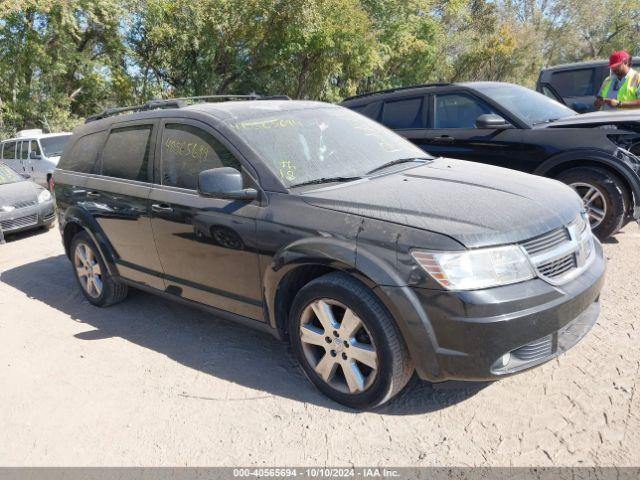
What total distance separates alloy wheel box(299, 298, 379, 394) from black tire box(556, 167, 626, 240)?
11.1 feet

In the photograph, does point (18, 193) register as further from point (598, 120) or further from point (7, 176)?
point (598, 120)

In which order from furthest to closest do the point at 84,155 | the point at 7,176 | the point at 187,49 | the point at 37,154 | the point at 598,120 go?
the point at 187,49 < the point at 37,154 < the point at 7,176 < the point at 598,120 < the point at 84,155

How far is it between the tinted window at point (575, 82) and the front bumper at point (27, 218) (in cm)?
973

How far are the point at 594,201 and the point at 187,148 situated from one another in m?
3.85

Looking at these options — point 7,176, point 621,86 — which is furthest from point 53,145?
point 621,86

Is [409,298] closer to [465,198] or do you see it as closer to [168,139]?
[465,198]

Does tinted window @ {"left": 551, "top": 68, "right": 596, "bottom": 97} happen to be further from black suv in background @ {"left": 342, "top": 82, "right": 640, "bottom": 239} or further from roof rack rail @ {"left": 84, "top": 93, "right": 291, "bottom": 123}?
roof rack rail @ {"left": 84, "top": 93, "right": 291, "bottom": 123}

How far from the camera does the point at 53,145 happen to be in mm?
12336

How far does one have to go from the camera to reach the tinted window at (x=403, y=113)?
20.3 ft

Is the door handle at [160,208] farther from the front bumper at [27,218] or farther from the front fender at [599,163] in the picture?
the front bumper at [27,218]

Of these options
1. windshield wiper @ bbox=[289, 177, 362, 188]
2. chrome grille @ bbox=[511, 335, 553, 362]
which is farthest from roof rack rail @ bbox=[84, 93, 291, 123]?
chrome grille @ bbox=[511, 335, 553, 362]

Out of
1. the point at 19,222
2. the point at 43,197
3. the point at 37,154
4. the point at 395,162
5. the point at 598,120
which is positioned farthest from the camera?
the point at 37,154

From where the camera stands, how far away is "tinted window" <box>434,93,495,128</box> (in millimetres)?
5742

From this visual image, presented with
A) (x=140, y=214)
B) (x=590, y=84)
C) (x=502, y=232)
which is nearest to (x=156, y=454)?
(x=140, y=214)
